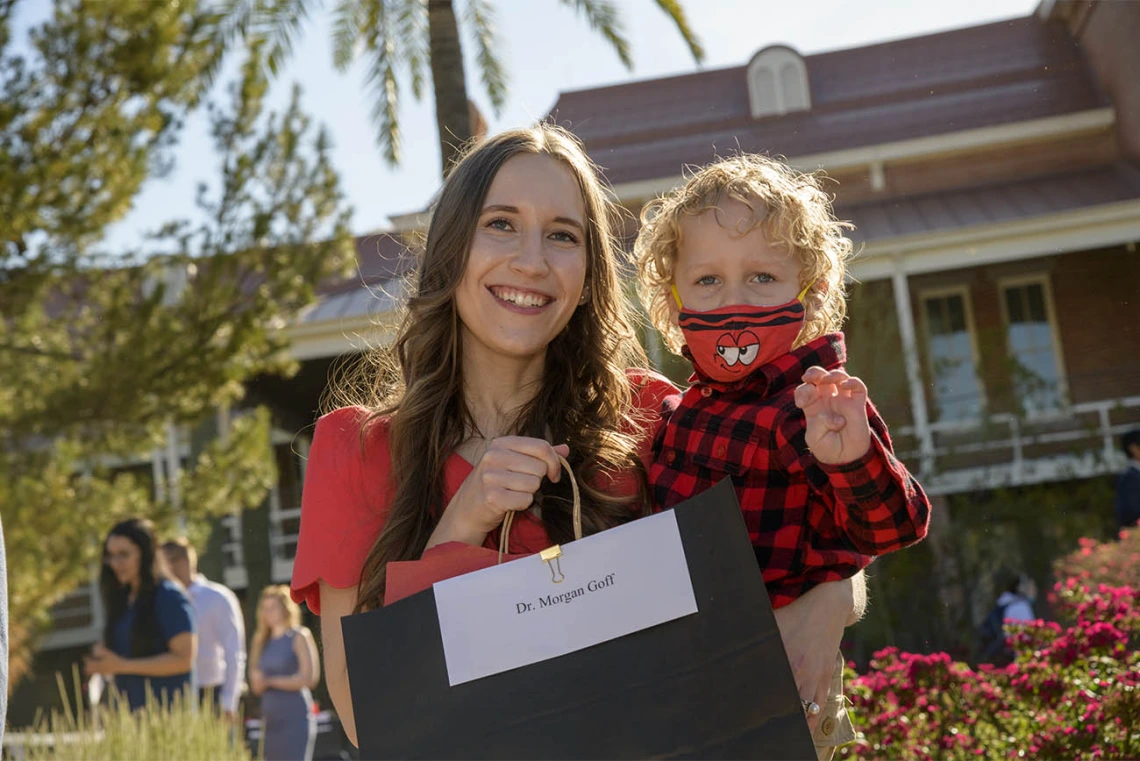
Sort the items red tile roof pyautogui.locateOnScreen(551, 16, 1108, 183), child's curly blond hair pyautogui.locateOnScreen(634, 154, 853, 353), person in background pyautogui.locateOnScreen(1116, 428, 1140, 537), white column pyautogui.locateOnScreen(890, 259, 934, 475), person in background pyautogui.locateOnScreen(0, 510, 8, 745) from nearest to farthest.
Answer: person in background pyautogui.locateOnScreen(0, 510, 8, 745)
child's curly blond hair pyautogui.locateOnScreen(634, 154, 853, 353)
red tile roof pyautogui.locateOnScreen(551, 16, 1108, 183)
person in background pyautogui.locateOnScreen(1116, 428, 1140, 537)
white column pyautogui.locateOnScreen(890, 259, 934, 475)

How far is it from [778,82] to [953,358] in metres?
3.95

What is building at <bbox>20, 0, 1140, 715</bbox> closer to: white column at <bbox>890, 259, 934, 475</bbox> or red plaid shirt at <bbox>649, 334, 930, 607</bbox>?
white column at <bbox>890, 259, 934, 475</bbox>

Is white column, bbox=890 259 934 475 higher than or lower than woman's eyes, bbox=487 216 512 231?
higher

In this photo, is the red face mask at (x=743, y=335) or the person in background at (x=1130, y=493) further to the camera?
the person in background at (x=1130, y=493)

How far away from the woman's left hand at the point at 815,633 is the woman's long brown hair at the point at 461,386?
326 mm

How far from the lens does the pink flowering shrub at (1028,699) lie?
4363mm

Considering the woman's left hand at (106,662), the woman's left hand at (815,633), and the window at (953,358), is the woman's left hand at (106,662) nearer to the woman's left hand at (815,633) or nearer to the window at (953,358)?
the woman's left hand at (815,633)

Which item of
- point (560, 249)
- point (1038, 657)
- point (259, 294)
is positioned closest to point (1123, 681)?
point (1038, 657)

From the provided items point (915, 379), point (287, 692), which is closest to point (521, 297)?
point (287, 692)

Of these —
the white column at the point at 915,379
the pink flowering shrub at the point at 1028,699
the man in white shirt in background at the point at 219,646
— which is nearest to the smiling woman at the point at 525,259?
the pink flowering shrub at the point at 1028,699

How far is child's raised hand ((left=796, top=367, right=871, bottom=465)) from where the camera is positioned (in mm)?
1671

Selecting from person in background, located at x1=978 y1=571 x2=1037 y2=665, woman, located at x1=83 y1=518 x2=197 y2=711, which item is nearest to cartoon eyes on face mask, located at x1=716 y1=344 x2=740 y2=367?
woman, located at x1=83 y1=518 x2=197 y2=711

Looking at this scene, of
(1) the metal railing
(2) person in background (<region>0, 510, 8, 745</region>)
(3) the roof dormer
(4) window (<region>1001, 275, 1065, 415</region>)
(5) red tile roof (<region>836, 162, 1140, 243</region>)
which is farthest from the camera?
(3) the roof dormer

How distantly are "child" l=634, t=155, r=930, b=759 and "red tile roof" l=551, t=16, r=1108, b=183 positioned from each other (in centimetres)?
106
